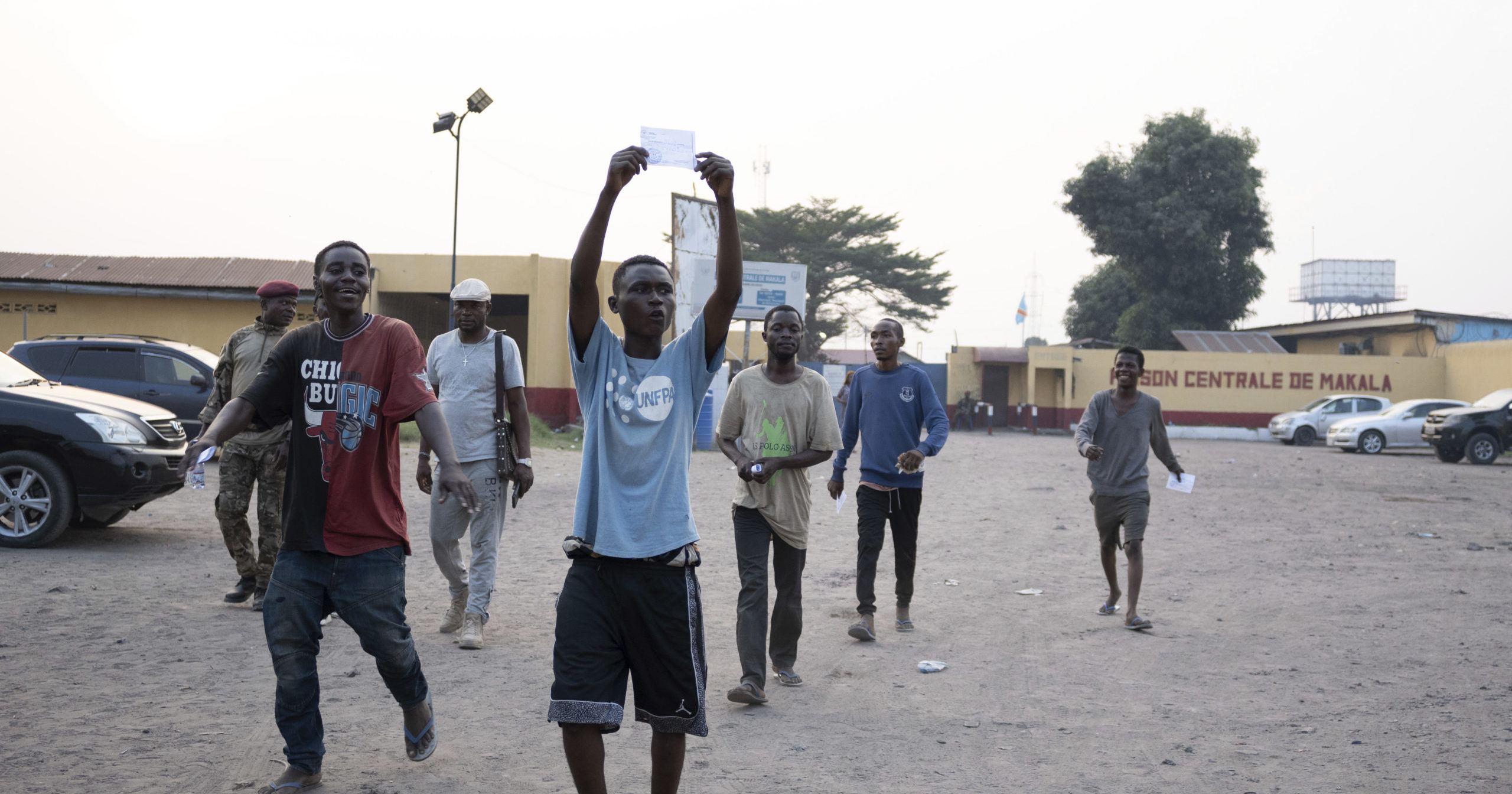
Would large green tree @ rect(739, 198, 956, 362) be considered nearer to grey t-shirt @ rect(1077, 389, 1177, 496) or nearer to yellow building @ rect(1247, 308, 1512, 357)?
yellow building @ rect(1247, 308, 1512, 357)

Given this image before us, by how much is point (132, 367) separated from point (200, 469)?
1132cm

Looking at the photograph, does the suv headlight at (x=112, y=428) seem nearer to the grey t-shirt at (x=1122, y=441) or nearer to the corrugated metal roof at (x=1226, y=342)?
the grey t-shirt at (x=1122, y=441)

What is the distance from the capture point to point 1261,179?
150 ft

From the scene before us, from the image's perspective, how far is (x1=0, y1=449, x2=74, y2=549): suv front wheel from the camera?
8.52 meters

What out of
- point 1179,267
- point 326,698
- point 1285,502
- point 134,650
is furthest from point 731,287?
point 1179,267

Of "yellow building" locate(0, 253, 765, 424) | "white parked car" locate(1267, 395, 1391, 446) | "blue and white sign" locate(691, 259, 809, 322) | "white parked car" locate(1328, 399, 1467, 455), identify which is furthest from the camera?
Result: "white parked car" locate(1267, 395, 1391, 446)

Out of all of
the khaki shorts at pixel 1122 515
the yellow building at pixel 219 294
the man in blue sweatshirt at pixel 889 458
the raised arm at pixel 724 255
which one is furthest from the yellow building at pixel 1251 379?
the raised arm at pixel 724 255

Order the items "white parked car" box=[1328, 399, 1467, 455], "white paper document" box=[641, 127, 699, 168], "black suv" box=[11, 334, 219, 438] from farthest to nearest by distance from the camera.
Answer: "white parked car" box=[1328, 399, 1467, 455] → "white paper document" box=[641, 127, 699, 168] → "black suv" box=[11, 334, 219, 438]

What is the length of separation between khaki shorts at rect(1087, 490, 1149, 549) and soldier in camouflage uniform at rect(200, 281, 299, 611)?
4978 mm

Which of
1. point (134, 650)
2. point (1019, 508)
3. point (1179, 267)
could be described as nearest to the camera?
point (134, 650)

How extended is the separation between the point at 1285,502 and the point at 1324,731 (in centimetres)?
1122

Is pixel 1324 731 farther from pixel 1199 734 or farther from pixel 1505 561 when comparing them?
pixel 1505 561

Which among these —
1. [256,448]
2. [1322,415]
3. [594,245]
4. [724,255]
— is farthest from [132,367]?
[1322,415]

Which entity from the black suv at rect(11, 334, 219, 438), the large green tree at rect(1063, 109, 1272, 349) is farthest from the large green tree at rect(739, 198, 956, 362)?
the black suv at rect(11, 334, 219, 438)
